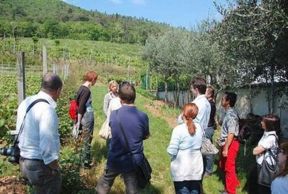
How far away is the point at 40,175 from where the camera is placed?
5.28m

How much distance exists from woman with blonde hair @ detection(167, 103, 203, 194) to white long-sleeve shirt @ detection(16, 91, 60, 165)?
198 cm

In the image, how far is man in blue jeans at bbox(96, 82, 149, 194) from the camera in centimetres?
599

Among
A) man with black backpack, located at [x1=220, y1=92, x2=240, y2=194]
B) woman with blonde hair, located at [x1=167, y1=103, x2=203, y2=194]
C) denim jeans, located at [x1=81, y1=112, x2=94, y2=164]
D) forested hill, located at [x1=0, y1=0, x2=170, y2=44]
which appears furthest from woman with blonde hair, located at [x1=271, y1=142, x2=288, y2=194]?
forested hill, located at [x1=0, y1=0, x2=170, y2=44]

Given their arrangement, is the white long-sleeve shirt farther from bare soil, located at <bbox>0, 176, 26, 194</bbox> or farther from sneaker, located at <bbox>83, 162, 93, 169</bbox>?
sneaker, located at <bbox>83, 162, 93, 169</bbox>

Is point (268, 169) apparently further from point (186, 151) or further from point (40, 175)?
point (40, 175)

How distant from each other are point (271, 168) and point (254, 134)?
7.13 metres

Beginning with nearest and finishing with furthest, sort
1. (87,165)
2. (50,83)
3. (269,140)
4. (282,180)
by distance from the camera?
(282,180) → (50,83) → (269,140) → (87,165)

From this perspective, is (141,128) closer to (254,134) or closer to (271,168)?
(271,168)

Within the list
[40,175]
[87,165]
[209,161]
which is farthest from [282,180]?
[209,161]

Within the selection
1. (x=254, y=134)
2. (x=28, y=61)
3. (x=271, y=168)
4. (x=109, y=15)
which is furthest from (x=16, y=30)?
(x=271, y=168)

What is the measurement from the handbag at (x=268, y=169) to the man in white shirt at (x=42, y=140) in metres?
3.07

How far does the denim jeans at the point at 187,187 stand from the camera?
6688 mm

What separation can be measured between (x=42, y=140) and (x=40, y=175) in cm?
47

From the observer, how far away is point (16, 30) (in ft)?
322
